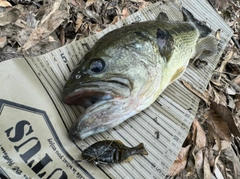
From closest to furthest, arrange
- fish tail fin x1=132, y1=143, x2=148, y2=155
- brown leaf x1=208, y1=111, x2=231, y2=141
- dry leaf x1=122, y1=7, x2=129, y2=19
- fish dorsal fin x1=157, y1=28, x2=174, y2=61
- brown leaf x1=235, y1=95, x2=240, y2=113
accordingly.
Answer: fish tail fin x1=132, y1=143, x2=148, y2=155, fish dorsal fin x1=157, y1=28, x2=174, y2=61, brown leaf x1=208, y1=111, x2=231, y2=141, dry leaf x1=122, y1=7, x2=129, y2=19, brown leaf x1=235, y1=95, x2=240, y2=113

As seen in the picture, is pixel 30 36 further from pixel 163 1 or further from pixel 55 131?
pixel 163 1

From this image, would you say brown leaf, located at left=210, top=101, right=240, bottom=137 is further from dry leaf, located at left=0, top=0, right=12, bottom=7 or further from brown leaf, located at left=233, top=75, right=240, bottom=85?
dry leaf, located at left=0, top=0, right=12, bottom=7

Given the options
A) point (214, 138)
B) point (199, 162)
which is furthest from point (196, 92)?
point (199, 162)

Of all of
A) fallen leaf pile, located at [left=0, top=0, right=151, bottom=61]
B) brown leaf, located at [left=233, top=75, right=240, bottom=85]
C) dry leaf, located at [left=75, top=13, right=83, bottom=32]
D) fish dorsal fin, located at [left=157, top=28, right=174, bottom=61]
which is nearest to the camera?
fish dorsal fin, located at [left=157, top=28, right=174, bottom=61]

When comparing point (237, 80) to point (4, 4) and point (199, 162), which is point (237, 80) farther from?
point (4, 4)

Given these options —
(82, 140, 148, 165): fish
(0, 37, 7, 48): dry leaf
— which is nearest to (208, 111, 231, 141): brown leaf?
(82, 140, 148, 165): fish

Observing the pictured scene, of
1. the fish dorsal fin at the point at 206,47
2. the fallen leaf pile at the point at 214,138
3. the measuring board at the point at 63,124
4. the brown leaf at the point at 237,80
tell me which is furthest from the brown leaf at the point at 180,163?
the brown leaf at the point at 237,80

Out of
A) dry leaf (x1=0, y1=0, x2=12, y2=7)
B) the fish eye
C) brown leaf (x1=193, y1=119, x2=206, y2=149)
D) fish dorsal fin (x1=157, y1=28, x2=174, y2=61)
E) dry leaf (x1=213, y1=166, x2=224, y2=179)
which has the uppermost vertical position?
dry leaf (x1=0, y1=0, x2=12, y2=7)

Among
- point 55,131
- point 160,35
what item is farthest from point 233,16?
point 55,131
